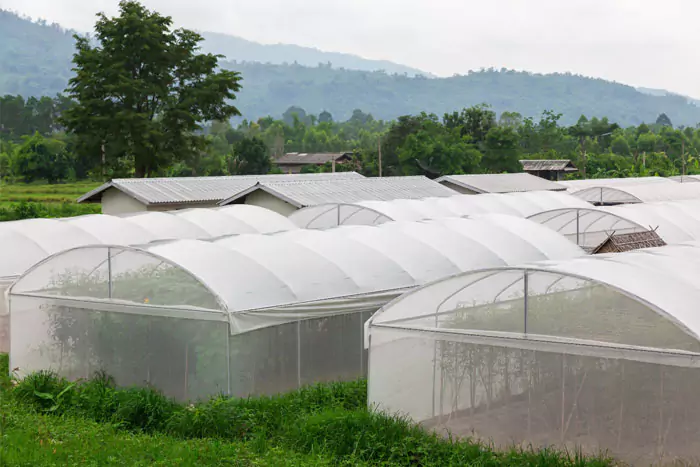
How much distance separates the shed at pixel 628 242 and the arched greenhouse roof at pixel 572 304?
5.61 m

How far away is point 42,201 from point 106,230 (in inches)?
1141

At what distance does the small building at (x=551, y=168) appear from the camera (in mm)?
63312

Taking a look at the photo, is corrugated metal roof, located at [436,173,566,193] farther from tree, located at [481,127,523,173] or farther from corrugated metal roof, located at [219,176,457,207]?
tree, located at [481,127,523,173]

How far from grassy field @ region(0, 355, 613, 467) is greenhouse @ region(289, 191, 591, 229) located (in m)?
10.4

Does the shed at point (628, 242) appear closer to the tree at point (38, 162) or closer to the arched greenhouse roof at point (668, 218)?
the arched greenhouse roof at point (668, 218)

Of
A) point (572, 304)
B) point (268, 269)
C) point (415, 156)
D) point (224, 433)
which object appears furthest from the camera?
point (415, 156)

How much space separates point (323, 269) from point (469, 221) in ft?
16.0

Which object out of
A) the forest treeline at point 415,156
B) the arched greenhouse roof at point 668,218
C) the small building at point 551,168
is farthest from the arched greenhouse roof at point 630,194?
the small building at point 551,168

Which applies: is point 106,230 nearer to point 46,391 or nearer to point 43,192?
point 46,391

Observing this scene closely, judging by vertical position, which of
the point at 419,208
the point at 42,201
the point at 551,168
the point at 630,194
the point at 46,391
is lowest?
the point at 42,201

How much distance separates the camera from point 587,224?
840 inches

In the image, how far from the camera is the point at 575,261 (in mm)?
10438

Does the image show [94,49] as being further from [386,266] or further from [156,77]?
[386,266]

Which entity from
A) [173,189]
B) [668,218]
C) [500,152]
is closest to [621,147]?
[500,152]
